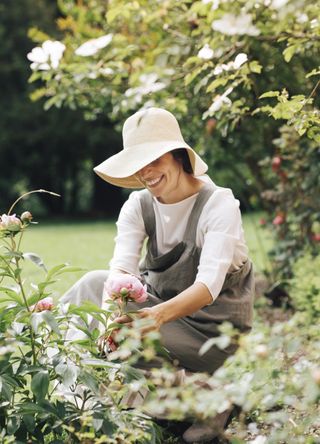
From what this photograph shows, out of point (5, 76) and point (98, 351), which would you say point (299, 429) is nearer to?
point (98, 351)

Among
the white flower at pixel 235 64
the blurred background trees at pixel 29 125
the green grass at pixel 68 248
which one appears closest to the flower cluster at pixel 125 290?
the white flower at pixel 235 64

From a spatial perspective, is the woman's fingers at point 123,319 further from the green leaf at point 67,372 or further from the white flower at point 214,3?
the white flower at point 214,3

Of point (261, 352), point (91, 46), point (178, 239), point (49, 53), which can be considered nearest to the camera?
point (261, 352)

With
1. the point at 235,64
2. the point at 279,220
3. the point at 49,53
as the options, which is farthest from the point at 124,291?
the point at 279,220

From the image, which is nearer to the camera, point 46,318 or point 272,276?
point 46,318

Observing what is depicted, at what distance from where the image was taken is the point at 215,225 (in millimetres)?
3236

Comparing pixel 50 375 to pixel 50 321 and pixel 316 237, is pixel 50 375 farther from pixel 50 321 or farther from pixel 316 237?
pixel 316 237

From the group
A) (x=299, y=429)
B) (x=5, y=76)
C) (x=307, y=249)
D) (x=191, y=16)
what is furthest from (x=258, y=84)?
(x=5, y=76)

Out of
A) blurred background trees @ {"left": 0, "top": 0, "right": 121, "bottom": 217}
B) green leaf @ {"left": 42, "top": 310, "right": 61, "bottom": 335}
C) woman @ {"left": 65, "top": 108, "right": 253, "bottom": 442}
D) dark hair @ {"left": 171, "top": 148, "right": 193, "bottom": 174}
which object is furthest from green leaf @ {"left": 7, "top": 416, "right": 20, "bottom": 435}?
blurred background trees @ {"left": 0, "top": 0, "right": 121, "bottom": 217}

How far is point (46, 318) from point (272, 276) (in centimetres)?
409

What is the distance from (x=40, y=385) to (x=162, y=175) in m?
1.04

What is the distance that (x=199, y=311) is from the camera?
3.37 meters

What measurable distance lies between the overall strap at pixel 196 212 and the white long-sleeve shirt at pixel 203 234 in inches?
1.0

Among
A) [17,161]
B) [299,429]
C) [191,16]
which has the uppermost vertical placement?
[191,16]
